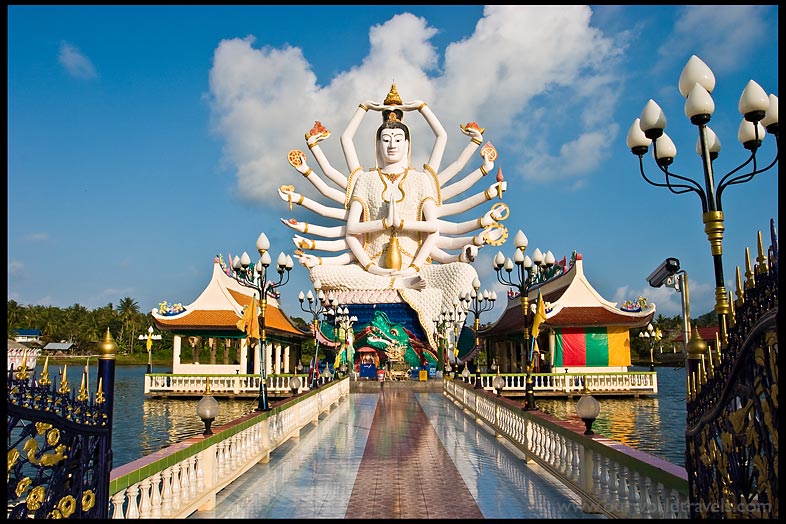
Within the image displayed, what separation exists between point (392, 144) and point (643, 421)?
23.7 metres

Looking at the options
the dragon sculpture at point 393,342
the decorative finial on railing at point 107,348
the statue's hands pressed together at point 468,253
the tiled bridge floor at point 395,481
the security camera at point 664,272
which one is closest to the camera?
the decorative finial on railing at point 107,348

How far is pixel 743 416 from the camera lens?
10.8ft

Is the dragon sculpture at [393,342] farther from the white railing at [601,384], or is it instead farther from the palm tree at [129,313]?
the palm tree at [129,313]

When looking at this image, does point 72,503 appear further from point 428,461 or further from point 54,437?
point 428,461

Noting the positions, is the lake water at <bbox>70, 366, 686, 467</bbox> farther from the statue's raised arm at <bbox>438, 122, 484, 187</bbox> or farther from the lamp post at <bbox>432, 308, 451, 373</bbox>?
the statue's raised arm at <bbox>438, 122, 484, 187</bbox>

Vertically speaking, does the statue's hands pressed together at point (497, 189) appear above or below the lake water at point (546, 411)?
above

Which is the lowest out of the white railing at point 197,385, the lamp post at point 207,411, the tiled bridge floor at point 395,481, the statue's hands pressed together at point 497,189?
the white railing at point 197,385

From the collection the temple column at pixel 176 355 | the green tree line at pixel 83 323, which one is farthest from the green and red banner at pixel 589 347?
the green tree line at pixel 83 323

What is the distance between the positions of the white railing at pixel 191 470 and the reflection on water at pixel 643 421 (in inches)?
268

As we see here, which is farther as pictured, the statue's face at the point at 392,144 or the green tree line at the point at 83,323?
the green tree line at the point at 83,323

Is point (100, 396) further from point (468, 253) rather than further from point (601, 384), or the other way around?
point (468, 253)

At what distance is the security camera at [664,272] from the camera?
700 inches

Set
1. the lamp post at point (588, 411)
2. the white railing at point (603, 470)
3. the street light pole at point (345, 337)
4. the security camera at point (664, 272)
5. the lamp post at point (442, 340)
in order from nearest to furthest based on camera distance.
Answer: the white railing at point (603, 470) → the lamp post at point (588, 411) → the security camera at point (664, 272) → the street light pole at point (345, 337) → the lamp post at point (442, 340)

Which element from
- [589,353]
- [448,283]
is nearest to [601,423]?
[589,353]
